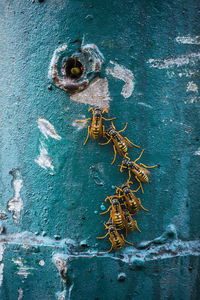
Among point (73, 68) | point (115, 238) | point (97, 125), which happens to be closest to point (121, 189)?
point (115, 238)

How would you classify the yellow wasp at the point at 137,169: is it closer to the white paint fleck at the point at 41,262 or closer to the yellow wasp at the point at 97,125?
the yellow wasp at the point at 97,125

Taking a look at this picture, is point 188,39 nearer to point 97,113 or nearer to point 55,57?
point 97,113

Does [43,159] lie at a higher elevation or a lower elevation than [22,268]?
higher

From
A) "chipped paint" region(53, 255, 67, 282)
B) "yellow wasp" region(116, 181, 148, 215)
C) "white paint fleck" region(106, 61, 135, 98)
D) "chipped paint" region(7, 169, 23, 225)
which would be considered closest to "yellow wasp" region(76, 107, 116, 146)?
"white paint fleck" region(106, 61, 135, 98)

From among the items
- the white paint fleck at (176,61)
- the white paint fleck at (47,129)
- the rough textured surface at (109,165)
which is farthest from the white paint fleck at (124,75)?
the white paint fleck at (47,129)

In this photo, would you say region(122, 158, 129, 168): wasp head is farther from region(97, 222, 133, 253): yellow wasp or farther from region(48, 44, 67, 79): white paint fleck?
region(48, 44, 67, 79): white paint fleck

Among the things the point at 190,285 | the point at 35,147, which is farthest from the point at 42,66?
the point at 190,285

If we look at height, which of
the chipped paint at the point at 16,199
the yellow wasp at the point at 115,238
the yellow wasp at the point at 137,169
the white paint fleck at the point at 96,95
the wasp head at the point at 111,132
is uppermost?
the white paint fleck at the point at 96,95
